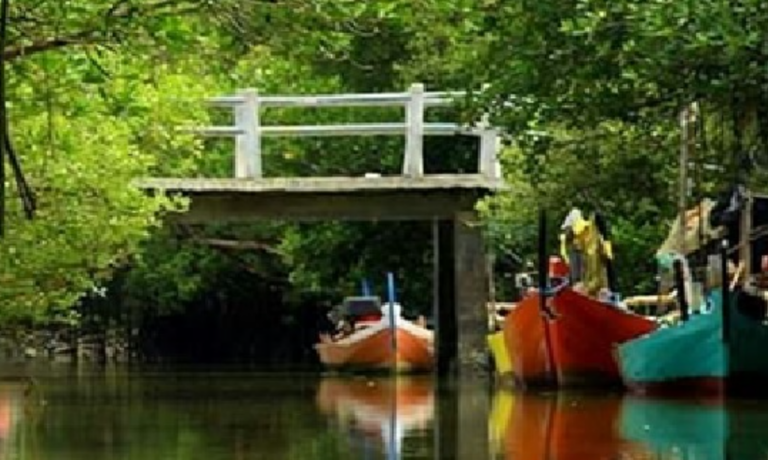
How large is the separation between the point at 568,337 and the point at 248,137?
6.39 meters

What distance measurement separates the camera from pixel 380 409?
22031mm

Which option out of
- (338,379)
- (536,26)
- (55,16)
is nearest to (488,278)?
(338,379)

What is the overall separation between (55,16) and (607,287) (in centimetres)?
1564

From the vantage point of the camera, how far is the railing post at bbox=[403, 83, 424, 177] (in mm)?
29328

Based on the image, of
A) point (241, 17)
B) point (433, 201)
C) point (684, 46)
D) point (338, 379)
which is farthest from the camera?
point (338, 379)

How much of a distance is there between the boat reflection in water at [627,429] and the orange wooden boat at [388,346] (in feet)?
44.6

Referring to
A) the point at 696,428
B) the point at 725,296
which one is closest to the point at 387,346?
the point at 725,296

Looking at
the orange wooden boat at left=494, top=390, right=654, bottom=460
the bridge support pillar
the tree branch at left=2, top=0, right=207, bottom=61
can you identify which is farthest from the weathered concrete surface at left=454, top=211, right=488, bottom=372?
the tree branch at left=2, top=0, right=207, bottom=61

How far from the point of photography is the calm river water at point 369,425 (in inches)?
570

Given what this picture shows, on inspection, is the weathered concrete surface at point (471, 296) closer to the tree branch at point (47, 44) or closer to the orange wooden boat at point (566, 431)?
the orange wooden boat at point (566, 431)

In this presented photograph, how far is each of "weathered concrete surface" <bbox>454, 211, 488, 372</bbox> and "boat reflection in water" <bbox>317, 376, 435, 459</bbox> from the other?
2.67ft

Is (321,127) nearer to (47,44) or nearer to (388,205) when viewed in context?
(388,205)

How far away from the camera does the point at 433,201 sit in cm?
3069

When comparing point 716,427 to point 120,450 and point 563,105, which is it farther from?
point 120,450
